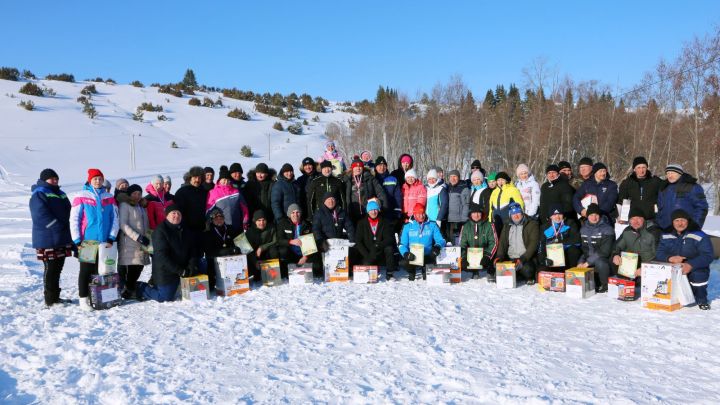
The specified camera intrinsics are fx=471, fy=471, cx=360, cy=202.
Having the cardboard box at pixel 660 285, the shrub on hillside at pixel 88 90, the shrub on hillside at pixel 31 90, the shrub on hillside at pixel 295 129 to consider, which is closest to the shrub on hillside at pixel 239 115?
the shrub on hillside at pixel 295 129

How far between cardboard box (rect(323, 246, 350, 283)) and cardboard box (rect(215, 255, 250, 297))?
3.82ft

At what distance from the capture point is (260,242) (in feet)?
22.7

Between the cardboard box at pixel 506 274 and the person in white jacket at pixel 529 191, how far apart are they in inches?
44.1

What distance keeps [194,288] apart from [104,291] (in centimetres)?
99

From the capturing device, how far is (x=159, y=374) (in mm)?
3672

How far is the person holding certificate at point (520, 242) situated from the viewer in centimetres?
657

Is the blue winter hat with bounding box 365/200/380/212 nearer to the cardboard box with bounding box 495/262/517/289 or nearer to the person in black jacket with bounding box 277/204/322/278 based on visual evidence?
the person in black jacket with bounding box 277/204/322/278

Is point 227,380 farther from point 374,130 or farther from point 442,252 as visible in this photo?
point 374,130

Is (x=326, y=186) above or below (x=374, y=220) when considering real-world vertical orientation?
above

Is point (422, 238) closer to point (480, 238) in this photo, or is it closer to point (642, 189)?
point (480, 238)

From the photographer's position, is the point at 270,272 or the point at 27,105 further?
the point at 27,105

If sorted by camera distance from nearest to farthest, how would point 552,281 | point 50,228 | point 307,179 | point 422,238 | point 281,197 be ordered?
point 50,228 → point 552,281 → point 422,238 → point 281,197 → point 307,179

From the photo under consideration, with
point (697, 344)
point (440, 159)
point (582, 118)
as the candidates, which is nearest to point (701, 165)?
point (582, 118)

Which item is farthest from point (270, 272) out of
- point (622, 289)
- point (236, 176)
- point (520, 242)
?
point (622, 289)
